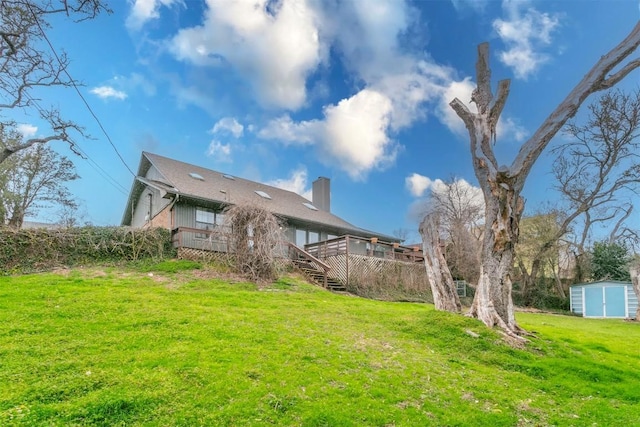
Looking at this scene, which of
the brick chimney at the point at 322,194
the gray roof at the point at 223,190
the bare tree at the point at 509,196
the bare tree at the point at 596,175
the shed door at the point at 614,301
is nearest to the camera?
the bare tree at the point at 509,196

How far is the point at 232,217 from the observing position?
1301cm

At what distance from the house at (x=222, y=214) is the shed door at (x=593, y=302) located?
884cm

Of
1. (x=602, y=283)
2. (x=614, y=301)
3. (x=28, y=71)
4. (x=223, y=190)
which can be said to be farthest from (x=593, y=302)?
(x=28, y=71)

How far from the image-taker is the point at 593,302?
19766mm

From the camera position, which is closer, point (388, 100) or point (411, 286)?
point (388, 100)

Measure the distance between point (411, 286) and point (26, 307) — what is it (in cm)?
1585

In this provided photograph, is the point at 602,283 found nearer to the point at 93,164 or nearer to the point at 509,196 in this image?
the point at 509,196

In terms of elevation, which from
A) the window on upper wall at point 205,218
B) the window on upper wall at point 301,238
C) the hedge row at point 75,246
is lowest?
the hedge row at point 75,246

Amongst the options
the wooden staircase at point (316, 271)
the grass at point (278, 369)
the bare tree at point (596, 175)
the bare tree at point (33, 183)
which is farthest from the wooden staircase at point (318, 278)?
the bare tree at point (33, 183)

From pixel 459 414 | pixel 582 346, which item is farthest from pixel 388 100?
pixel 459 414

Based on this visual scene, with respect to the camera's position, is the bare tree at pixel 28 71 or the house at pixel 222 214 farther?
the house at pixel 222 214

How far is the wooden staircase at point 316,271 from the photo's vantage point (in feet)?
53.3

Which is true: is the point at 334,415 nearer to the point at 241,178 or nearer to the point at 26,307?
the point at 26,307

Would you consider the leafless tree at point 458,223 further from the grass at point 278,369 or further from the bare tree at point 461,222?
the grass at point 278,369
